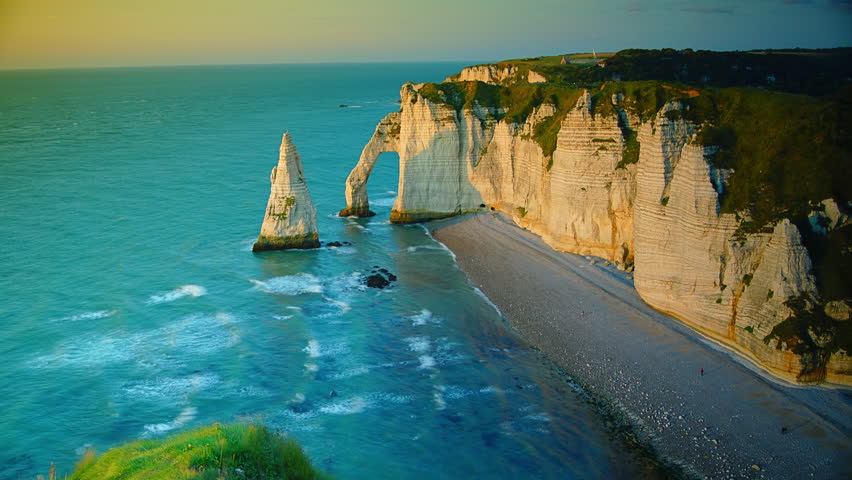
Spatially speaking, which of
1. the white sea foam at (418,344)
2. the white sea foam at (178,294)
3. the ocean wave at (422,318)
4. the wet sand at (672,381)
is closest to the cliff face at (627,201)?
the wet sand at (672,381)

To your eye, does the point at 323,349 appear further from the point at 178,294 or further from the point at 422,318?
the point at 178,294

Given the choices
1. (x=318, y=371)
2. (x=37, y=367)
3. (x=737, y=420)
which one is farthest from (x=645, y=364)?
(x=37, y=367)

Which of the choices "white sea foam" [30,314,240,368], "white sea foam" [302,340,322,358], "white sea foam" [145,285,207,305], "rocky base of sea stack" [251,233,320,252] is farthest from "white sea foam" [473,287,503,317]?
"white sea foam" [145,285,207,305]

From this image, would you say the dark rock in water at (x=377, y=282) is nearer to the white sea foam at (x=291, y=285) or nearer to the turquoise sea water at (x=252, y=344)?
the turquoise sea water at (x=252, y=344)

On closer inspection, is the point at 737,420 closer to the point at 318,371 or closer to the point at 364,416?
the point at 364,416

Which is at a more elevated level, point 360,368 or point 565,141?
point 565,141

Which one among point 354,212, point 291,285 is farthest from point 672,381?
point 354,212
